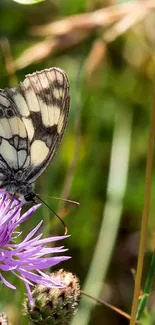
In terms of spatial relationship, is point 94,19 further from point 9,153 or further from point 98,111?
point 9,153

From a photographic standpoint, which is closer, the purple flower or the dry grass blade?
the purple flower

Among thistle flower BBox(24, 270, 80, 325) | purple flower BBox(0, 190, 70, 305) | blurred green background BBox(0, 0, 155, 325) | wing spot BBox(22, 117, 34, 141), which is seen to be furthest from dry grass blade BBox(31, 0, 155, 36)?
thistle flower BBox(24, 270, 80, 325)

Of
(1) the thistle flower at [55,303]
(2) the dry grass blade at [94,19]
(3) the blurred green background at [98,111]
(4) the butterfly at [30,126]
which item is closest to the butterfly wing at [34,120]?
(4) the butterfly at [30,126]

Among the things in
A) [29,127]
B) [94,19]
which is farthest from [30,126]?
[94,19]

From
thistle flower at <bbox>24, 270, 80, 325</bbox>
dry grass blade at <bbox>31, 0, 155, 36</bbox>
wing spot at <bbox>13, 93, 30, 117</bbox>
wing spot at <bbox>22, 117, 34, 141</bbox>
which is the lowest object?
thistle flower at <bbox>24, 270, 80, 325</bbox>

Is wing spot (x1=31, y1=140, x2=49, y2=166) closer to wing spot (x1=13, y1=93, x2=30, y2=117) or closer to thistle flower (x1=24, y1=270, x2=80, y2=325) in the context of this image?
wing spot (x1=13, y1=93, x2=30, y2=117)

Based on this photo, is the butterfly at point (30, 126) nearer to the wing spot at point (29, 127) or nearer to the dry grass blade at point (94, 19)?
the wing spot at point (29, 127)

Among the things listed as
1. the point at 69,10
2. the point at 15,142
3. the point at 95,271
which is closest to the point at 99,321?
the point at 95,271
